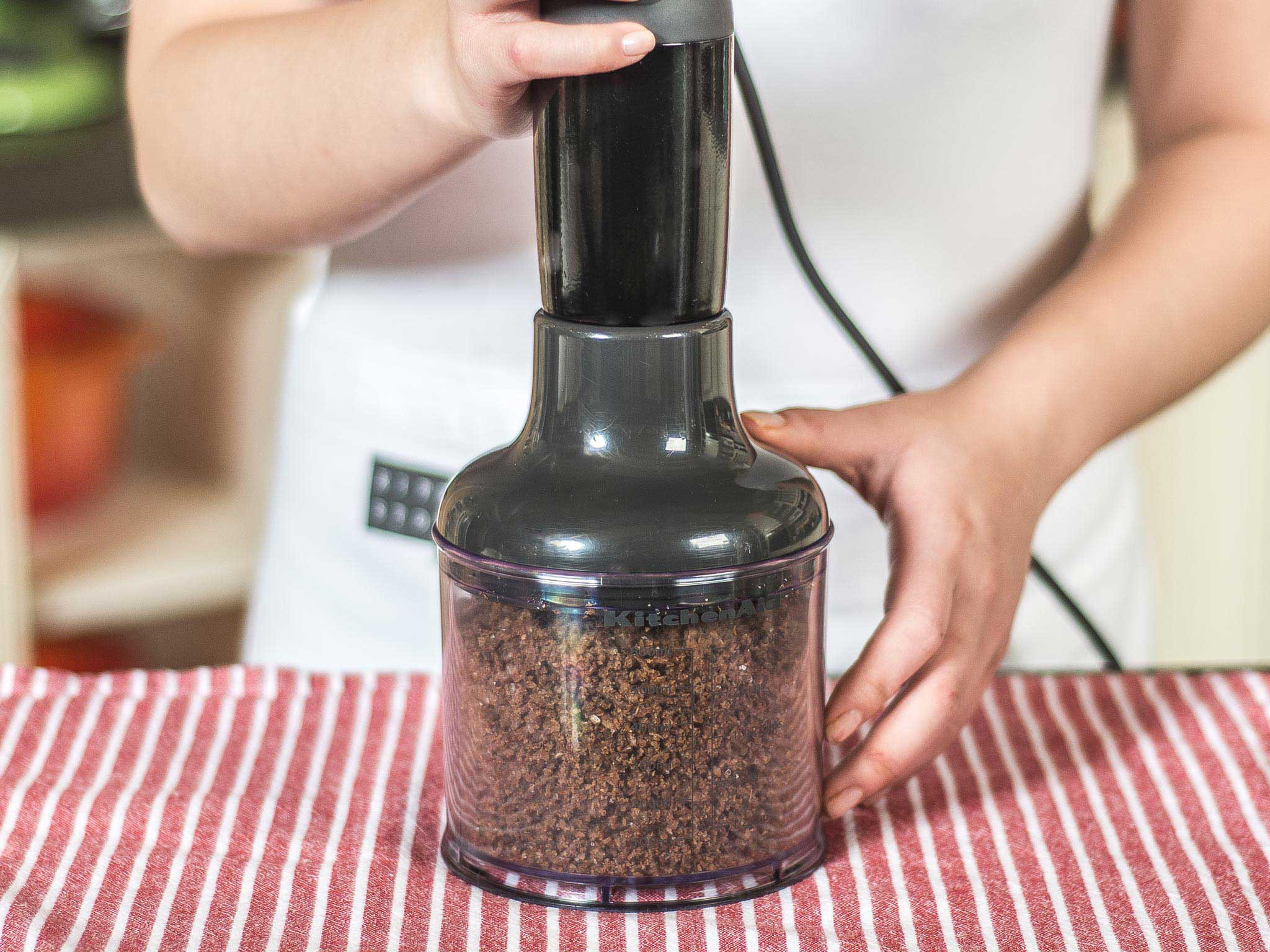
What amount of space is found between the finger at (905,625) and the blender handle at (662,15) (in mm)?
213

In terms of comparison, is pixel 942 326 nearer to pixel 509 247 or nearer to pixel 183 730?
pixel 509 247

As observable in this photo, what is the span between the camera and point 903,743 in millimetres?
540

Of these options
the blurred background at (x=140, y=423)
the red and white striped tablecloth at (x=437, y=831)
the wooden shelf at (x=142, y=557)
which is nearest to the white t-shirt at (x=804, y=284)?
the red and white striped tablecloth at (x=437, y=831)

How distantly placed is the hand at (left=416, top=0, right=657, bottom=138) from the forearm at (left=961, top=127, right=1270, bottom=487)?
24 cm

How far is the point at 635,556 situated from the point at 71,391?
4.19 ft

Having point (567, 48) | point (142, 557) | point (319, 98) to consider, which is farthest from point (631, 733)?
point (142, 557)

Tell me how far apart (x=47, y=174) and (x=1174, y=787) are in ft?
4.57

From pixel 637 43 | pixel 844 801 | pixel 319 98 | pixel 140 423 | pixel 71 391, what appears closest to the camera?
pixel 637 43

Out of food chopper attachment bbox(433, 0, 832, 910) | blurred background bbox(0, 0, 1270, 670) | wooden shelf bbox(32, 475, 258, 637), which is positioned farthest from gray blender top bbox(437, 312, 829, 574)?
wooden shelf bbox(32, 475, 258, 637)

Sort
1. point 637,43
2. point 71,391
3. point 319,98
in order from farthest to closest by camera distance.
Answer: point 71,391 < point 319,98 < point 637,43

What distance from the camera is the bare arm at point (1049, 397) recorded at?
548 mm

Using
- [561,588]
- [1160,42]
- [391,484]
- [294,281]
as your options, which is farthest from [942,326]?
[294,281]

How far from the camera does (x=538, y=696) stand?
0.47 m

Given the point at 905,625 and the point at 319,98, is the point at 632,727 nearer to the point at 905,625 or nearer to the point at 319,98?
the point at 905,625
